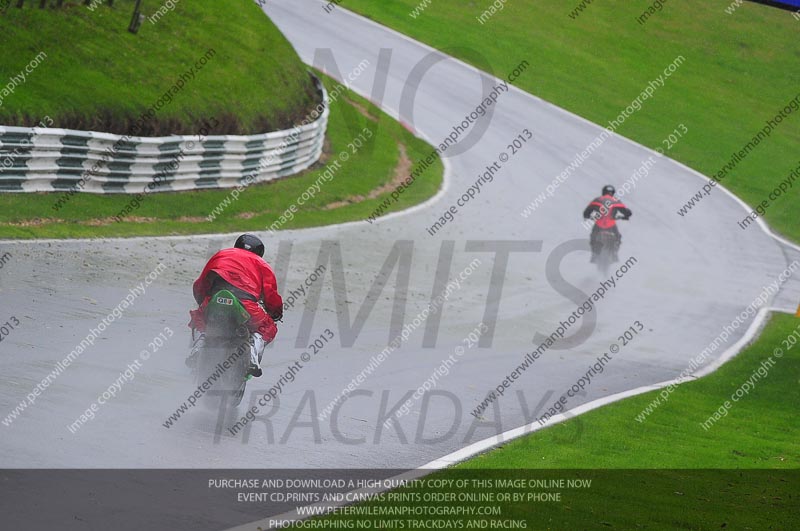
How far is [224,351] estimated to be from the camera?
10852mm

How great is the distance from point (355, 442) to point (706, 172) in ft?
100

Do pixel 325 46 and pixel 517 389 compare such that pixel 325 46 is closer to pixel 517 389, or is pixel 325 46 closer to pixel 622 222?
pixel 622 222

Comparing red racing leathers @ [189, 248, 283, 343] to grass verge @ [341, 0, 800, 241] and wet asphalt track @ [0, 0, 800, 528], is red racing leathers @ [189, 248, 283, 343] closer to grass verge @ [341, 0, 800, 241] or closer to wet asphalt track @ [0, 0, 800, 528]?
wet asphalt track @ [0, 0, 800, 528]

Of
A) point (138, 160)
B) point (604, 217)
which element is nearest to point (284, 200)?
point (138, 160)

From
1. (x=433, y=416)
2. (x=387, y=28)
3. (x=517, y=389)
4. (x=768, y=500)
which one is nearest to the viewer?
(x=768, y=500)

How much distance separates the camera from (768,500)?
10531 millimetres

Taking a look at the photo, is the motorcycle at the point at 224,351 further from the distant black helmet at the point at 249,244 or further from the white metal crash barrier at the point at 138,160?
the white metal crash barrier at the point at 138,160

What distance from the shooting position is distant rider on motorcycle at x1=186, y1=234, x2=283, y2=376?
10.8 m

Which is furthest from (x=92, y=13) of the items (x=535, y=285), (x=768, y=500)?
(x=768, y=500)

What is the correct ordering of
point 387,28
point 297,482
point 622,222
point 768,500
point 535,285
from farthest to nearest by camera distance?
point 387,28, point 622,222, point 535,285, point 768,500, point 297,482

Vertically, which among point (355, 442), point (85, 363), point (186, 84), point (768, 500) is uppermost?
point (768, 500)

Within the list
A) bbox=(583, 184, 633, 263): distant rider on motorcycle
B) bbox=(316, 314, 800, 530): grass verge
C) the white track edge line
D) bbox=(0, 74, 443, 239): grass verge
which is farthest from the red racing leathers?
bbox=(583, 184, 633, 263): distant rider on motorcycle

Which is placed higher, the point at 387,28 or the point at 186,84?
the point at 186,84

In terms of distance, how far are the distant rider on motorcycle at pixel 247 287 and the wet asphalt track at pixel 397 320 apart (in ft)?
2.25
